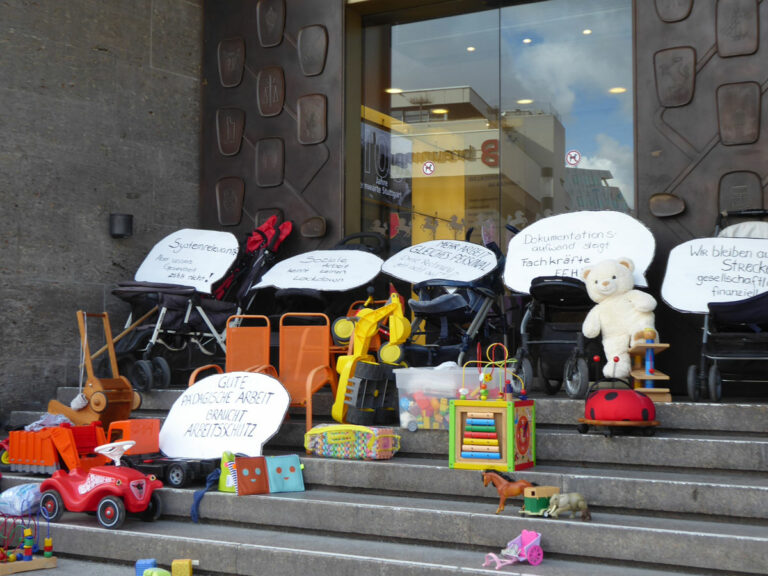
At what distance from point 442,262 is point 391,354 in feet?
3.52

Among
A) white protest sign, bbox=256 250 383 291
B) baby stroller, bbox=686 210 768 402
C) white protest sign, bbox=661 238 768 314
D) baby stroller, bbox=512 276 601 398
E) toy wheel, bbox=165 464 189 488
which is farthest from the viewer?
white protest sign, bbox=256 250 383 291

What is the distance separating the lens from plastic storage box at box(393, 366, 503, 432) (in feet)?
17.6

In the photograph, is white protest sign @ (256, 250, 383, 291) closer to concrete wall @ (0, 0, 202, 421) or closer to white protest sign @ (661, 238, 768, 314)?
concrete wall @ (0, 0, 202, 421)

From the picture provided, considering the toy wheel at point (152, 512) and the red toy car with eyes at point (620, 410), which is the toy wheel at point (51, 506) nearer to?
the toy wheel at point (152, 512)

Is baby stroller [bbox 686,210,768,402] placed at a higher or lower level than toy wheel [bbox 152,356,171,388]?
higher

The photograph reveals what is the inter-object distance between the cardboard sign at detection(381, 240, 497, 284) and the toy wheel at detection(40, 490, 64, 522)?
2.74 metres

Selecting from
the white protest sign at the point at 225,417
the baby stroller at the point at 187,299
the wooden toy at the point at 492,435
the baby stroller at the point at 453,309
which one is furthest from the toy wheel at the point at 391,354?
the baby stroller at the point at 187,299

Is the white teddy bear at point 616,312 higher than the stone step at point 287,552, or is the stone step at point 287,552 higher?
the white teddy bear at point 616,312

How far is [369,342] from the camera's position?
19.8ft

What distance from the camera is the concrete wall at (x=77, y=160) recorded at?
7109 millimetres

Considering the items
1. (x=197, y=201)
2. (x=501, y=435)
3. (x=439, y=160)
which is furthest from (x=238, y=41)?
(x=501, y=435)

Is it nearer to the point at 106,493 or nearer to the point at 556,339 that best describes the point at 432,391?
the point at 556,339

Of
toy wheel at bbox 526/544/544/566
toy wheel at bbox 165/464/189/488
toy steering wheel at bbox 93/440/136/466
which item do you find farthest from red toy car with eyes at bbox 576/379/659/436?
toy steering wheel at bbox 93/440/136/466

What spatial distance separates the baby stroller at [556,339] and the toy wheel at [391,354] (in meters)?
0.73
